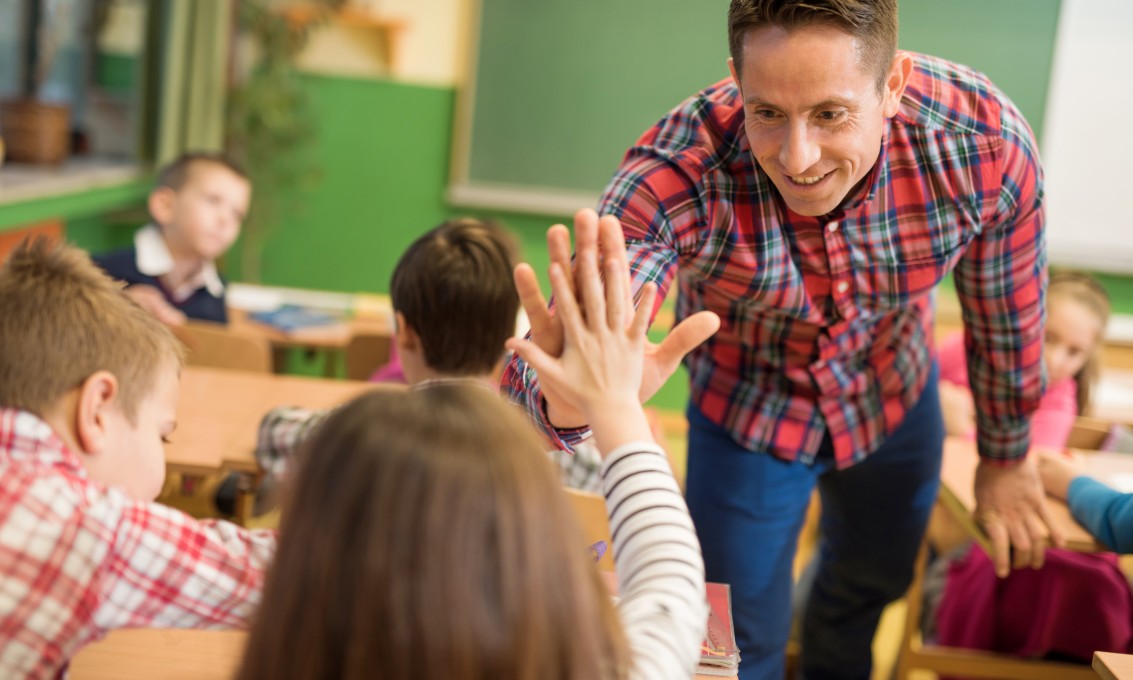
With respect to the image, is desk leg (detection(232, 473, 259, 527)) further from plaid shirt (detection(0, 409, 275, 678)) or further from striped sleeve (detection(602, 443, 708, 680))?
striped sleeve (detection(602, 443, 708, 680))

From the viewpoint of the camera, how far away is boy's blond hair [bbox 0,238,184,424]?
1.12m

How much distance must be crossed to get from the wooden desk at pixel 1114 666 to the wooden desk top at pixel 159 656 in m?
0.47

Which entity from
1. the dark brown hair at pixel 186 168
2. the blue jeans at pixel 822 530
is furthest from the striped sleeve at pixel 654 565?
the dark brown hair at pixel 186 168

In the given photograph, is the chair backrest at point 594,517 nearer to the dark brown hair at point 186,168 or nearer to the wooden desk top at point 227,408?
the wooden desk top at point 227,408

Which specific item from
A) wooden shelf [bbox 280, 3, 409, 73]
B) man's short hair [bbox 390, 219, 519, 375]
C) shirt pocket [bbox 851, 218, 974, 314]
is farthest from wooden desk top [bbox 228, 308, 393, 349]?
shirt pocket [bbox 851, 218, 974, 314]

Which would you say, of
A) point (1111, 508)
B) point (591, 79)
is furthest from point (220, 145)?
point (1111, 508)

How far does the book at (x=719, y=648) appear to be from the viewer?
51.8 inches

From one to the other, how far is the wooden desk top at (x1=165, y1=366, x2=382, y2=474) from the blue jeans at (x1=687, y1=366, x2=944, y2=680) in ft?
2.11

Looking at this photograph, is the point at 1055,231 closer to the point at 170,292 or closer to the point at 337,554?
the point at 170,292

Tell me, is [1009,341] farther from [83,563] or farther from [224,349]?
[224,349]

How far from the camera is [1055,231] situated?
541 centimetres

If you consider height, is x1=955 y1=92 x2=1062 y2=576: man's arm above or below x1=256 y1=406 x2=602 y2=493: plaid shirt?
above

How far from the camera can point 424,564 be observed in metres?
0.84

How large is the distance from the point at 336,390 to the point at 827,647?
127cm
